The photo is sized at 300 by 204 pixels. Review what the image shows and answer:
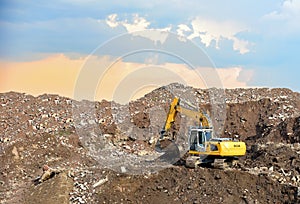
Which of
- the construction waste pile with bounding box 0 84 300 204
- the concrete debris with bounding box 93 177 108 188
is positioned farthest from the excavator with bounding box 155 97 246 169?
the concrete debris with bounding box 93 177 108 188

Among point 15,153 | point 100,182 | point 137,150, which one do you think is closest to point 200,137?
point 100,182

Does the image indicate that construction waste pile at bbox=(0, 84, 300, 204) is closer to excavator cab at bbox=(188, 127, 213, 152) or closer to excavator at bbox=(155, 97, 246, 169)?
excavator at bbox=(155, 97, 246, 169)

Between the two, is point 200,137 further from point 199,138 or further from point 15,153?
point 15,153

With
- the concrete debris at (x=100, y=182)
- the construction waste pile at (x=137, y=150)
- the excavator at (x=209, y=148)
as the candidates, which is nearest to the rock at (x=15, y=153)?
the construction waste pile at (x=137, y=150)

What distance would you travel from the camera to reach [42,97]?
27281mm

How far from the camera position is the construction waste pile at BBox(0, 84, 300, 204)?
1346cm

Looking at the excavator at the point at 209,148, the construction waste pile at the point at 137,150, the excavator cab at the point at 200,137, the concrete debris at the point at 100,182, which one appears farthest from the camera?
the excavator cab at the point at 200,137

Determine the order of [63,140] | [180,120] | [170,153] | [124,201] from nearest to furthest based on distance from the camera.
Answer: [124,201]
[170,153]
[63,140]
[180,120]

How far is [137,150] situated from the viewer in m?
20.7

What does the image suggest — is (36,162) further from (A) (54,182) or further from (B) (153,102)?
(B) (153,102)

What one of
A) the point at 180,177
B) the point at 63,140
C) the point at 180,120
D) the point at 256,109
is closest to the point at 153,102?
the point at 180,120

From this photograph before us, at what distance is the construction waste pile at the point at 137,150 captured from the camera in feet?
44.2

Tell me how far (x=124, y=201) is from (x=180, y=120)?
1149cm

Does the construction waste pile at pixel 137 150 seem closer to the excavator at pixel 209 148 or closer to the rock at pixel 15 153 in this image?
the rock at pixel 15 153
